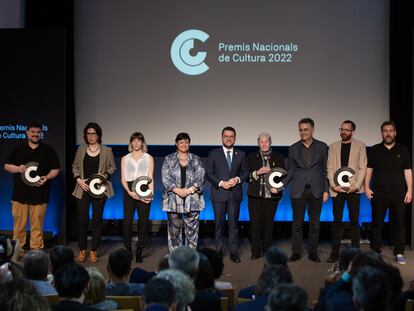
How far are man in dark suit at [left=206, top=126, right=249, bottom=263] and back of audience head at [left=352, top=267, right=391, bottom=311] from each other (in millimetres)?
4322

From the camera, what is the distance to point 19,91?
8.04 metres

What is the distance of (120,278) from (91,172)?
328 cm

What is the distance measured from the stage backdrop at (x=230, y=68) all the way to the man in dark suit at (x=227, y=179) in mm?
1294

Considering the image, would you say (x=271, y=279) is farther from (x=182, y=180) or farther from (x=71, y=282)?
(x=182, y=180)

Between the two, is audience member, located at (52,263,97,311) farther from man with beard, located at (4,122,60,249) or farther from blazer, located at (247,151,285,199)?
man with beard, located at (4,122,60,249)

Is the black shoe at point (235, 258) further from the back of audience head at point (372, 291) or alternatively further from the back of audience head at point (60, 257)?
the back of audience head at point (372, 291)

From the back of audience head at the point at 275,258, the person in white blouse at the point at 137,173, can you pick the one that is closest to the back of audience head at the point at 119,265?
the back of audience head at the point at 275,258

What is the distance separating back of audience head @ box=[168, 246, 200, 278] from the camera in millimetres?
3646

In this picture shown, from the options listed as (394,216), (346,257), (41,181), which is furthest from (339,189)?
(41,181)

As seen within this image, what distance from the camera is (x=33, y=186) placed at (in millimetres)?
7430

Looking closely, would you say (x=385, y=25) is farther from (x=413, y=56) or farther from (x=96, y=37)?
(x=96, y=37)

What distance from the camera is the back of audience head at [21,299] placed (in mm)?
2301

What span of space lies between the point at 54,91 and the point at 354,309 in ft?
18.8

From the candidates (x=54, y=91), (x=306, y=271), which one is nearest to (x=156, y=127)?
(x=54, y=91)
